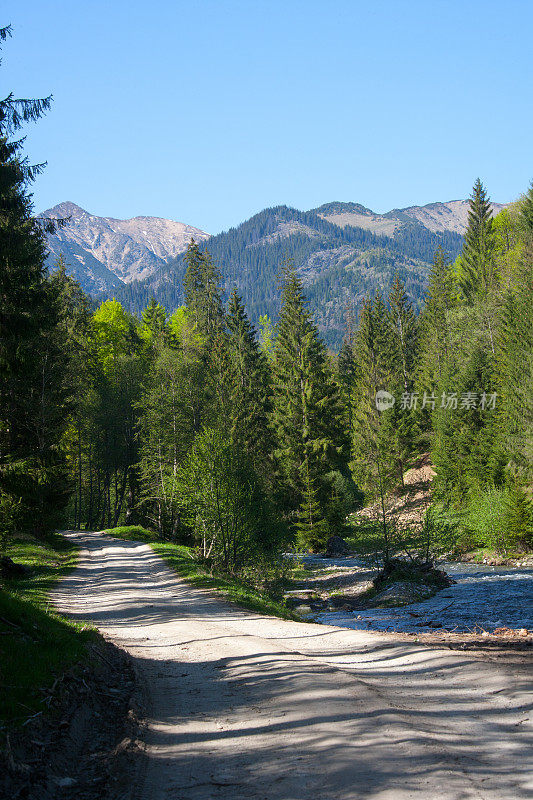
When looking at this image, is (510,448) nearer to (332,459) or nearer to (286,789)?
(332,459)

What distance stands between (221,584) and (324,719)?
43.9 ft

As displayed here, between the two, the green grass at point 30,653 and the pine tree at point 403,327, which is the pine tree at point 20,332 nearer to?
the green grass at point 30,653

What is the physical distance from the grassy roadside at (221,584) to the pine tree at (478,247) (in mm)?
48257

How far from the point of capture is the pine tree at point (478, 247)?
62125 millimetres

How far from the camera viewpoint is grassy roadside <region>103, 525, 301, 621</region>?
15.9 m

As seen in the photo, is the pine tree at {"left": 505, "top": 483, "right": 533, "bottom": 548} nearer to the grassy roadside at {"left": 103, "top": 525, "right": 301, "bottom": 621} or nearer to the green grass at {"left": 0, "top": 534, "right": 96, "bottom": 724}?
the grassy roadside at {"left": 103, "top": 525, "right": 301, "bottom": 621}

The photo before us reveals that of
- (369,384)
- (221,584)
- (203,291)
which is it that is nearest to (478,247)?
(369,384)

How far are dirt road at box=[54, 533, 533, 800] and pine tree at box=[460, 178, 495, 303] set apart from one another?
58.7 m

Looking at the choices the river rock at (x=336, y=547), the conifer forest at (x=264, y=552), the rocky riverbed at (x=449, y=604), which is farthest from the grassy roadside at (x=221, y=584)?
the river rock at (x=336, y=547)

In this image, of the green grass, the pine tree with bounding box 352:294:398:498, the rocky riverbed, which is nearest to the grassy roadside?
the rocky riverbed

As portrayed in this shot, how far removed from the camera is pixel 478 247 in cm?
6359

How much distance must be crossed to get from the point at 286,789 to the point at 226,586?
14.3m

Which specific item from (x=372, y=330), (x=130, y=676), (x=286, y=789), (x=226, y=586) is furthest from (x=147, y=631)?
(x=372, y=330)

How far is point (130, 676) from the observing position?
830 centimetres
